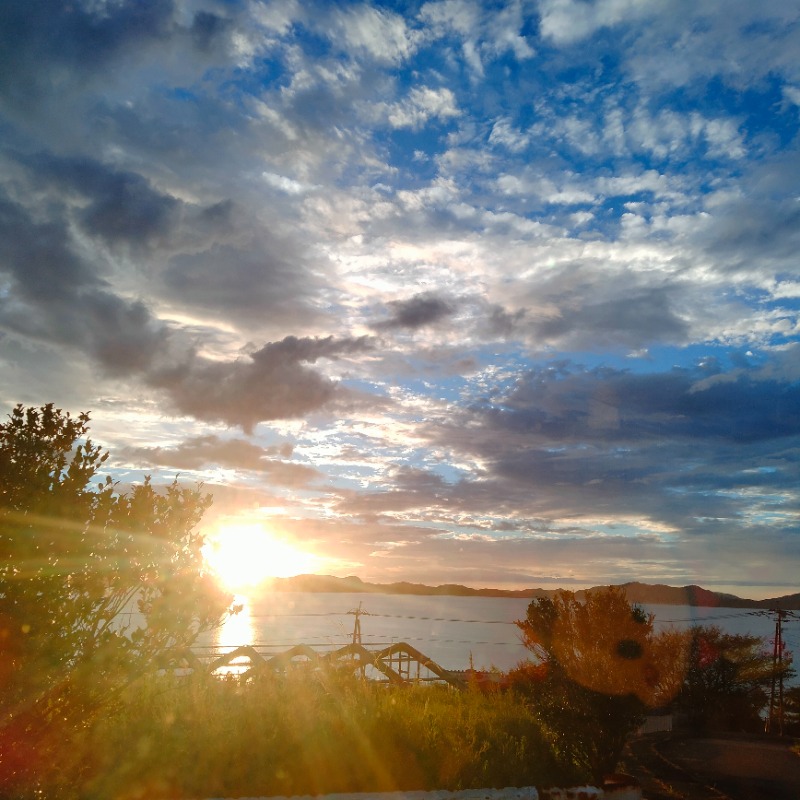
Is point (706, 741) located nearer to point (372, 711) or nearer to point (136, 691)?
point (372, 711)

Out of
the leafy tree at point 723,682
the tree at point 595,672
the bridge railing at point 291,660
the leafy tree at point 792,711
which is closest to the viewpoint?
the bridge railing at point 291,660

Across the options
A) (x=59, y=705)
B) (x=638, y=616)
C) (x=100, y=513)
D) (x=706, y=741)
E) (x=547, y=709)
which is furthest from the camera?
(x=706, y=741)

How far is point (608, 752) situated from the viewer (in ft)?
39.6

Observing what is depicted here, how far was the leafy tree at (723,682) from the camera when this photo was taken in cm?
3278

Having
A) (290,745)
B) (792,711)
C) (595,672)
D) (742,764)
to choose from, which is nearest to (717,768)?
(742,764)

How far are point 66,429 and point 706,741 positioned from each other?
24.8m

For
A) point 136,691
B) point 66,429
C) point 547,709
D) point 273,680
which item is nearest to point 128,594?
point 66,429

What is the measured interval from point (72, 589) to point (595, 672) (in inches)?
380

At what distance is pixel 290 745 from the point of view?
345 inches

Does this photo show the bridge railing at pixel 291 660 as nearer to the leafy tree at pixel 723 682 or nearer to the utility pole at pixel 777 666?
the leafy tree at pixel 723 682

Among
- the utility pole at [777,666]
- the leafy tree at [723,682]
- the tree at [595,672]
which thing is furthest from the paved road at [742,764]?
the utility pole at [777,666]

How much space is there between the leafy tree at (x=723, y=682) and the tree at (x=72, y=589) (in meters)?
29.8

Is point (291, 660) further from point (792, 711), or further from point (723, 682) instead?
point (792, 711)

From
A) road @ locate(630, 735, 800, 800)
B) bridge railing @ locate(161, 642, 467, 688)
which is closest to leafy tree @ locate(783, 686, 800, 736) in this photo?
road @ locate(630, 735, 800, 800)
